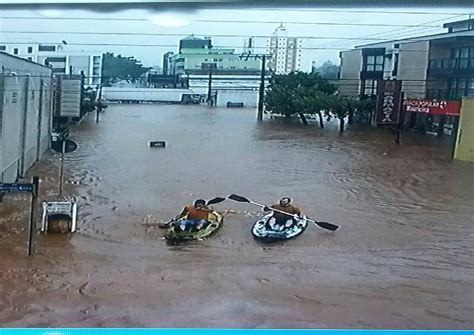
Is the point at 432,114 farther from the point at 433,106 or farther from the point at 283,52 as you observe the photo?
the point at 283,52

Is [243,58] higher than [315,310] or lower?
higher

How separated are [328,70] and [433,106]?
1.56ft

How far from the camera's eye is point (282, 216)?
137 inches

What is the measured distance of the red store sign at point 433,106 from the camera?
2.47 m

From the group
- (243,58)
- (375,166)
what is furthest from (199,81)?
(375,166)

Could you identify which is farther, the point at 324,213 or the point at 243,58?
the point at 324,213

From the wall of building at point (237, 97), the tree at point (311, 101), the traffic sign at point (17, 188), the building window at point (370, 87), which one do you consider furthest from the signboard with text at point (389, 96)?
the traffic sign at point (17, 188)

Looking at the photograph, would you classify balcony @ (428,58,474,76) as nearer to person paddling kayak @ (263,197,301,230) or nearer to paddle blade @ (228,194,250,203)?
person paddling kayak @ (263,197,301,230)

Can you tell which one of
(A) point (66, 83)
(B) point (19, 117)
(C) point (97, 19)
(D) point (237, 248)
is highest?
(C) point (97, 19)

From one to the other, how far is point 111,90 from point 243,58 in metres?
0.51

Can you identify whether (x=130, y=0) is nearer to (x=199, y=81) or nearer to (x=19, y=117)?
(x=199, y=81)

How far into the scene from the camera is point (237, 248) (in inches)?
120

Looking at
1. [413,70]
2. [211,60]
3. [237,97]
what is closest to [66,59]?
[211,60]

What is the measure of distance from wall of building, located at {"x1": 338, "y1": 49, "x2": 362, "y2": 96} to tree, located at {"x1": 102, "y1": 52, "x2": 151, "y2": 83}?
76 cm
